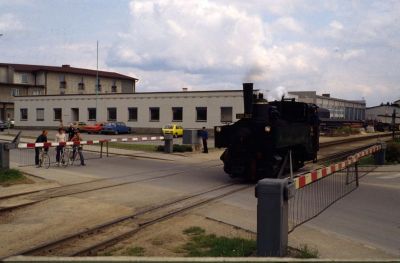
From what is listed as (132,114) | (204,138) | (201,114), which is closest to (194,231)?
(204,138)

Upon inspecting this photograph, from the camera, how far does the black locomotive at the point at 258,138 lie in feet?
50.9

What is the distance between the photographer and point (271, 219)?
6.86 metres

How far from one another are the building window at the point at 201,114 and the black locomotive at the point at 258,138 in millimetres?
36603

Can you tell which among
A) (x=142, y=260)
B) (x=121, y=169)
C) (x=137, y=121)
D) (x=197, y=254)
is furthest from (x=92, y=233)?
(x=137, y=121)

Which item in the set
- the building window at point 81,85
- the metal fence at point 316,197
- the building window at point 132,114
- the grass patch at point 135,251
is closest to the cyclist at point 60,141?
the metal fence at point 316,197

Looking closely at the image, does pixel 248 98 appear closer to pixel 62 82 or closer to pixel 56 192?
pixel 56 192

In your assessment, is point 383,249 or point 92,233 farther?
point 92,233

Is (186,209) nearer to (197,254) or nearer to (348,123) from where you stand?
(197,254)

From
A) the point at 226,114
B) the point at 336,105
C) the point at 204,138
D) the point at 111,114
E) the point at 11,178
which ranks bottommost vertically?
the point at 11,178

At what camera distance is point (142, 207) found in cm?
1128

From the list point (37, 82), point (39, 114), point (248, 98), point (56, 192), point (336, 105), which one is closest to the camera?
point (56, 192)

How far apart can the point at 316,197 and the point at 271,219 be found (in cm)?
628

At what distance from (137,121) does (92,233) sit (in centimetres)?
5017

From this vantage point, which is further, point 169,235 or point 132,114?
point 132,114
